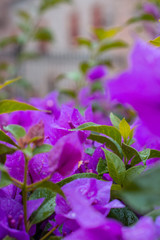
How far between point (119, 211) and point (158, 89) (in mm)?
149

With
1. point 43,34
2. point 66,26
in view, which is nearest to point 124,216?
point 43,34

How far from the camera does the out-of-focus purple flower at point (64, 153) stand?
0.27 metres

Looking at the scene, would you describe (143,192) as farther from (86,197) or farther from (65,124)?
(65,124)

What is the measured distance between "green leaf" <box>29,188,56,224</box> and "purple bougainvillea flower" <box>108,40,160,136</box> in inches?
5.3

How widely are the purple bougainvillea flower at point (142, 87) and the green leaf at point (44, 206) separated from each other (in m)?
0.14

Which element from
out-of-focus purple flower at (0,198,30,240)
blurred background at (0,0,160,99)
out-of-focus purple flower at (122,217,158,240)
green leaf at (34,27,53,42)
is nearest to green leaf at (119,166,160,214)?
out-of-focus purple flower at (122,217,158,240)

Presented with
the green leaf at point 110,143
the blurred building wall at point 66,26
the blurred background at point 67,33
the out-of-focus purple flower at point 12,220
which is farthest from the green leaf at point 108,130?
the blurred building wall at point 66,26

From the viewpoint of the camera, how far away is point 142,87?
0.22m

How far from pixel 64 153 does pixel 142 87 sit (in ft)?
0.30

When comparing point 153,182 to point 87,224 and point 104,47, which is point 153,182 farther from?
point 104,47

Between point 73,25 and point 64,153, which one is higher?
point 64,153

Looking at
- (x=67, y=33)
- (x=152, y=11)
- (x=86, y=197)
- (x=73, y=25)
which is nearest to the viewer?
(x=86, y=197)

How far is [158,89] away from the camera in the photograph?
0.22 m

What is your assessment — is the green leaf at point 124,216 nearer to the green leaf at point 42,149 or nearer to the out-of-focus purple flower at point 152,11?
the green leaf at point 42,149
